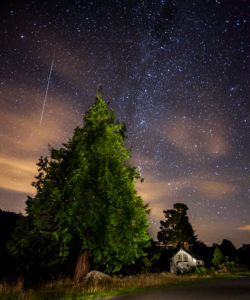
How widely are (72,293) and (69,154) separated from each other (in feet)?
28.5

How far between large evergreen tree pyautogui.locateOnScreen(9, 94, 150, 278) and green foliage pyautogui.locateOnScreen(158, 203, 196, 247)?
147 ft

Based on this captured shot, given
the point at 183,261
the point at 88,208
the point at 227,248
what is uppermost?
the point at 227,248

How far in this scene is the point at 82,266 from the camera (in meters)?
14.4

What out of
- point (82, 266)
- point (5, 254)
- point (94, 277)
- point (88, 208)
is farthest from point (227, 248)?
point (88, 208)

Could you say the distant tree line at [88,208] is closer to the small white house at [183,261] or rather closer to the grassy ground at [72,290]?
the grassy ground at [72,290]

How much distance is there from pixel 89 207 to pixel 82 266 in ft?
13.5

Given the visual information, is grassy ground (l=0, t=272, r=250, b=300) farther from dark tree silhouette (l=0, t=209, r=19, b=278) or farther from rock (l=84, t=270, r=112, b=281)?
dark tree silhouette (l=0, t=209, r=19, b=278)

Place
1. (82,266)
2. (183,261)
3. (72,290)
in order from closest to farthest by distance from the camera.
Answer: (72,290)
(82,266)
(183,261)

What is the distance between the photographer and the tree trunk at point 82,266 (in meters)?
13.9

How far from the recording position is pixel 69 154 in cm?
1655

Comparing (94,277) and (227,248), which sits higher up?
(227,248)

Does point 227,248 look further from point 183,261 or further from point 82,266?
point 82,266

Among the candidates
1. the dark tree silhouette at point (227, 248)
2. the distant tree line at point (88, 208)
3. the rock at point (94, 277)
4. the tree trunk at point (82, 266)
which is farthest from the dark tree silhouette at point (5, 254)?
the dark tree silhouette at point (227, 248)

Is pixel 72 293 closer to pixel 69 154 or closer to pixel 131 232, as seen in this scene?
pixel 131 232
